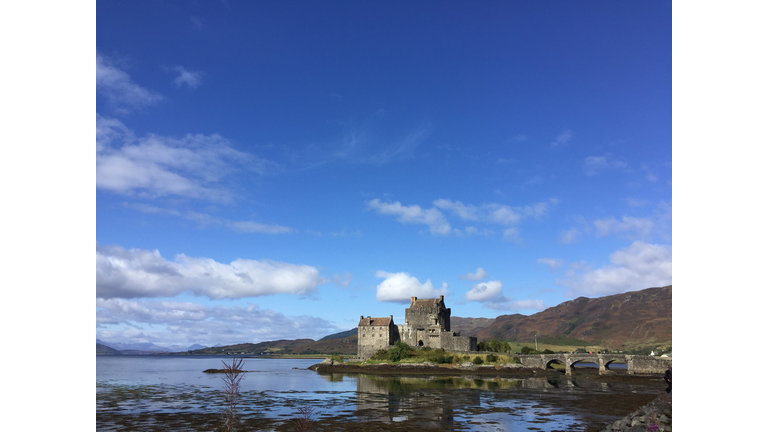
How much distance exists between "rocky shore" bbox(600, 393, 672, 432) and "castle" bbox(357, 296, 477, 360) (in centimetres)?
6497

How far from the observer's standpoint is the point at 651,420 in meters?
21.2

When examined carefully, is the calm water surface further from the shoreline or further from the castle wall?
the castle wall

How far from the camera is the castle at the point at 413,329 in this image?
297 ft

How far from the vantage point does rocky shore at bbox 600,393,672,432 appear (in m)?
19.8

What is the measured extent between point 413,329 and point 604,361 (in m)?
35.8

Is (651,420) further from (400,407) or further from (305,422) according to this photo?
(400,407)

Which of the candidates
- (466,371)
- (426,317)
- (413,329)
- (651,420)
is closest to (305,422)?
(651,420)

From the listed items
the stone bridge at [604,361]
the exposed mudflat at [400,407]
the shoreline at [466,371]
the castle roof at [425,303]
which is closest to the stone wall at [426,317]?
the castle roof at [425,303]

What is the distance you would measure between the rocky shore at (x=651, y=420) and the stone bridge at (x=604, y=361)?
5618cm

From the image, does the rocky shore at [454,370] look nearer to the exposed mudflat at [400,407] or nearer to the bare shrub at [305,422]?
the exposed mudflat at [400,407]

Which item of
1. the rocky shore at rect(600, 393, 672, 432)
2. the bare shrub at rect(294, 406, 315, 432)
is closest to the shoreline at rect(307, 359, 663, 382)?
the rocky shore at rect(600, 393, 672, 432)

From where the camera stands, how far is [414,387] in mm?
55094
